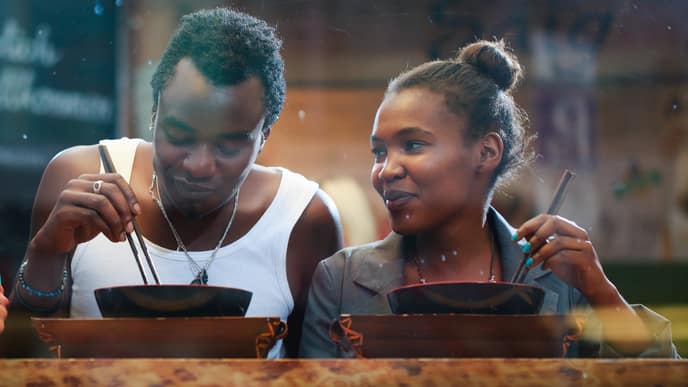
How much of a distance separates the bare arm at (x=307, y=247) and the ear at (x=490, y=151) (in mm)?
243

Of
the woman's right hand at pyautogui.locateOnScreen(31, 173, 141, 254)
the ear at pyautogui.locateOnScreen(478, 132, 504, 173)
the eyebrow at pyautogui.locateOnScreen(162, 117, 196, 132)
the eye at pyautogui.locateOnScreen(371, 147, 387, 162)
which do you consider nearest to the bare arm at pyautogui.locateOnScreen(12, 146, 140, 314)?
the woman's right hand at pyautogui.locateOnScreen(31, 173, 141, 254)

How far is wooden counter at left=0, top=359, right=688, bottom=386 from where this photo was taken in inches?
35.4

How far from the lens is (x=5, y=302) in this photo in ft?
3.40

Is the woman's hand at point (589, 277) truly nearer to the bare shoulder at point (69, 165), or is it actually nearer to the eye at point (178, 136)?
the eye at point (178, 136)

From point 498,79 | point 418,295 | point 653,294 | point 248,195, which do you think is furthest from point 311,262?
point 653,294

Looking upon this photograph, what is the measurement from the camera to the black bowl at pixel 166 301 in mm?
1007

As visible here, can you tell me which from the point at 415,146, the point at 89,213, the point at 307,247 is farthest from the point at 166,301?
the point at 415,146

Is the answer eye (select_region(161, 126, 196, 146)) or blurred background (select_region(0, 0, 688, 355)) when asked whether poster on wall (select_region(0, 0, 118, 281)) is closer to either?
blurred background (select_region(0, 0, 688, 355))

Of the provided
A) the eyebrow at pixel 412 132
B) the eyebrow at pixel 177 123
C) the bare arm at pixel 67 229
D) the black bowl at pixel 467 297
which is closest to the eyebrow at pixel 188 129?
the eyebrow at pixel 177 123

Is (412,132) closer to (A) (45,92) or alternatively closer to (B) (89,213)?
(B) (89,213)

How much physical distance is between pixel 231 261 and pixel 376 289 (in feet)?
0.71

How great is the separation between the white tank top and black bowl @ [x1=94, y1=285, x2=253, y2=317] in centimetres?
15

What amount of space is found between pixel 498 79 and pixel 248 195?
41 cm

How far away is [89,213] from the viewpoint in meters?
1.11
